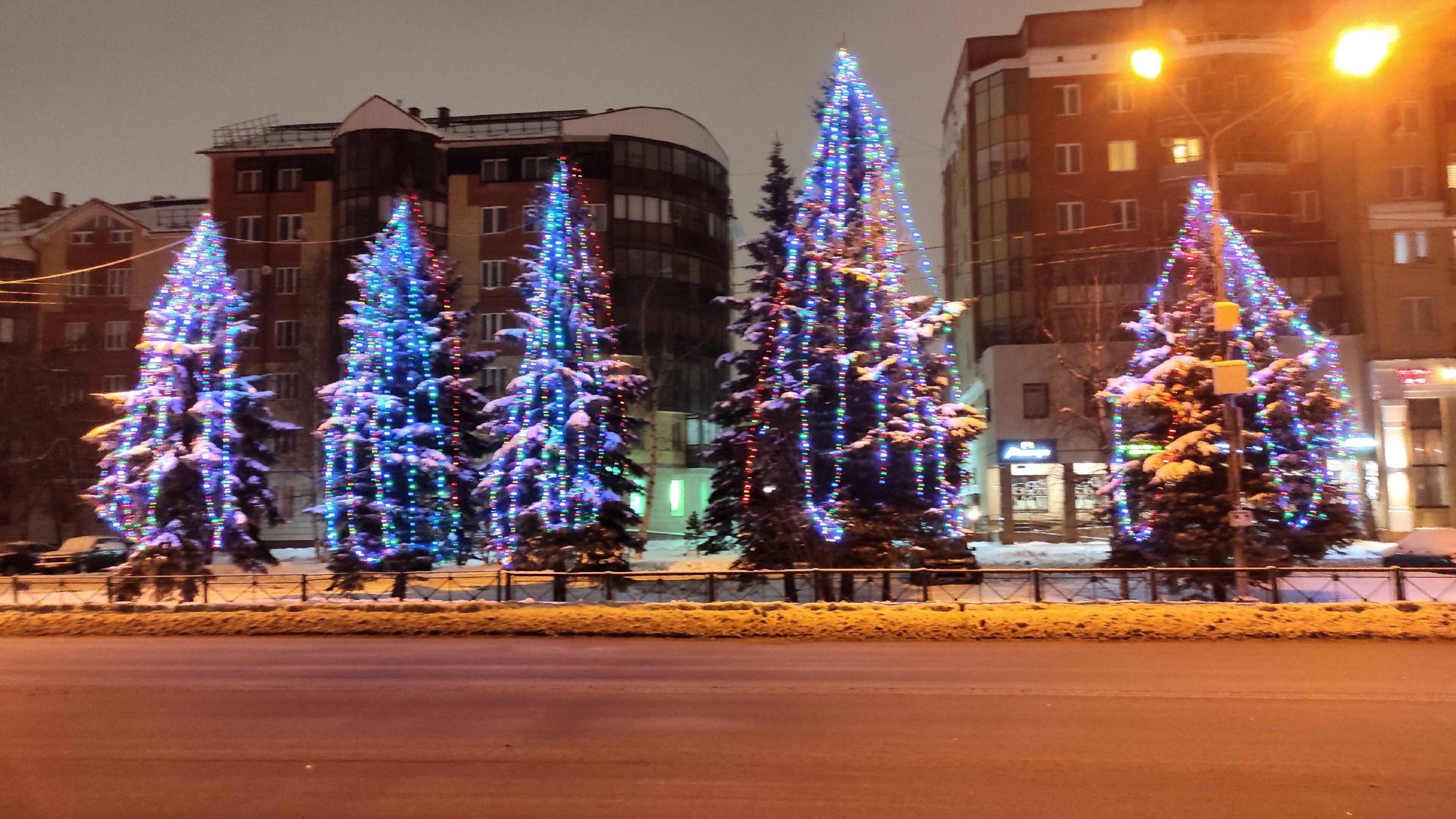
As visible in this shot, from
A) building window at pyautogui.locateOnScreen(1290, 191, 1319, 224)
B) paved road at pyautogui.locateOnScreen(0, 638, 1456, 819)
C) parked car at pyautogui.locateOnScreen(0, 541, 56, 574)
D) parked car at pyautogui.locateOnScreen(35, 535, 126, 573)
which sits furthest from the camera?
building window at pyautogui.locateOnScreen(1290, 191, 1319, 224)

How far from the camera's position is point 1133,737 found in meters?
8.45

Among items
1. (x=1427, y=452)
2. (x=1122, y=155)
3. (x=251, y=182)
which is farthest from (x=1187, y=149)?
(x=251, y=182)

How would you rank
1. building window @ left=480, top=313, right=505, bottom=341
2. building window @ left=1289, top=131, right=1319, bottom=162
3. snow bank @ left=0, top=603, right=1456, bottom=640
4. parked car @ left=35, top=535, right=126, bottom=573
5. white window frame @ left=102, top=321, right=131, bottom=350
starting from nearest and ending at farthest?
snow bank @ left=0, top=603, right=1456, bottom=640 → parked car @ left=35, top=535, right=126, bottom=573 → building window @ left=1289, top=131, right=1319, bottom=162 → building window @ left=480, top=313, right=505, bottom=341 → white window frame @ left=102, top=321, right=131, bottom=350

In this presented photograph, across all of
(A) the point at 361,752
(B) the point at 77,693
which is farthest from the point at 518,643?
(A) the point at 361,752

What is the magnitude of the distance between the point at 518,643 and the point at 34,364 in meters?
43.1

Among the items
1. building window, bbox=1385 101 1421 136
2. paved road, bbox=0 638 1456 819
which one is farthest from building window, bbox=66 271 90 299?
building window, bbox=1385 101 1421 136

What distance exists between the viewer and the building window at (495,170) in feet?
167

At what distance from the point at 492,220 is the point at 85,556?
80.6 feet

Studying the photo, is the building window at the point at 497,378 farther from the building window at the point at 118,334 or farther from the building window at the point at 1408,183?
the building window at the point at 1408,183

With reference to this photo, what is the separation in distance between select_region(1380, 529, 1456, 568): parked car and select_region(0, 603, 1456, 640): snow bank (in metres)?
10.9

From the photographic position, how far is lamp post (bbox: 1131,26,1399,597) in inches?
587

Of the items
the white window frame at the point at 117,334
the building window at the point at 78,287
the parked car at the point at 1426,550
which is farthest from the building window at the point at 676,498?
the building window at the point at 78,287

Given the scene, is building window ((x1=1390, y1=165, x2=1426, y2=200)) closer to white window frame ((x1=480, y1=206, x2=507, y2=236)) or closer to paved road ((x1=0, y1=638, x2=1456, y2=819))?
paved road ((x1=0, y1=638, x2=1456, y2=819))

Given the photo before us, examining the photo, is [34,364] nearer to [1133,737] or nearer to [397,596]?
[397,596]
